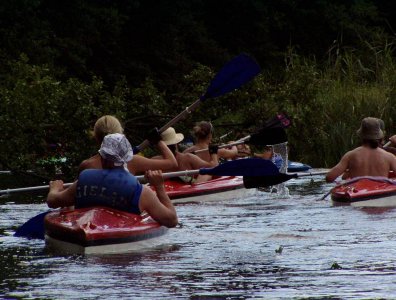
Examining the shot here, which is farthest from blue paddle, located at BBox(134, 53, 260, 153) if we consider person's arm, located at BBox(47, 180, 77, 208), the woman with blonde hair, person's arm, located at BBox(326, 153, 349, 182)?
person's arm, located at BBox(47, 180, 77, 208)

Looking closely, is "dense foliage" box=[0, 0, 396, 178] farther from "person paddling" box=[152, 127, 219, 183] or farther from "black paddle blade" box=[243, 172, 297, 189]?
"black paddle blade" box=[243, 172, 297, 189]

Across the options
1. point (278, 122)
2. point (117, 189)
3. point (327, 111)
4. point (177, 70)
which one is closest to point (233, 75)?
point (278, 122)

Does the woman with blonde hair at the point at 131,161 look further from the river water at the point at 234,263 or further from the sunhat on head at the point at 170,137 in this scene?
the sunhat on head at the point at 170,137

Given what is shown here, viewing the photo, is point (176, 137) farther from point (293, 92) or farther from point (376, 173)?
point (293, 92)

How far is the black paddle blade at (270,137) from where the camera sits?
49.6 ft

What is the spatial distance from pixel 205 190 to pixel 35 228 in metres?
5.32

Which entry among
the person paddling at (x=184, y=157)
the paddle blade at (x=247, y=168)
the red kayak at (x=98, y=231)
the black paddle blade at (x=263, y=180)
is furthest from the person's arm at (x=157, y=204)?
the person paddling at (x=184, y=157)

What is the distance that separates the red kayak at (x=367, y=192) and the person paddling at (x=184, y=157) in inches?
75.7

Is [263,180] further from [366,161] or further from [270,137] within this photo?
[366,161]

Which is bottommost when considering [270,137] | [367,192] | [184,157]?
[367,192]

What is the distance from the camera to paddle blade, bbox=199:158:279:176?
1212 cm

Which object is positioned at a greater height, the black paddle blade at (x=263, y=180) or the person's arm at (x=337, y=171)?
the black paddle blade at (x=263, y=180)

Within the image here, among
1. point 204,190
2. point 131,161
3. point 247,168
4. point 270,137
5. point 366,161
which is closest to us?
point 247,168

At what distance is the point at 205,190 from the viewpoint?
57.2 feet
